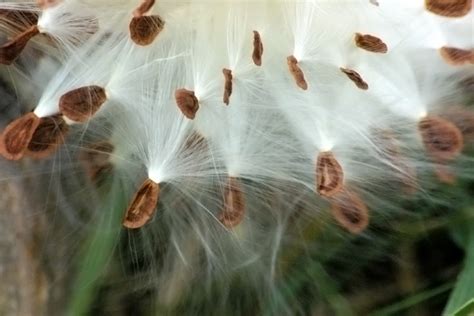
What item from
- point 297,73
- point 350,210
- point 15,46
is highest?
point 15,46

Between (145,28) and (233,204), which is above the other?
(145,28)

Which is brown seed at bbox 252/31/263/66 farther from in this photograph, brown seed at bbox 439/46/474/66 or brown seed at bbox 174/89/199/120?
brown seed at bbox 439/46/474/66

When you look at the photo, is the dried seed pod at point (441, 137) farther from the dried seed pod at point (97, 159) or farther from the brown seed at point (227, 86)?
the dried seed pod at point (97, 159)

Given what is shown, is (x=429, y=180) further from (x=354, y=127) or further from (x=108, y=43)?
(x=108, y=43)

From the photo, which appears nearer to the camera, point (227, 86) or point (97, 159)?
point (227, 86)

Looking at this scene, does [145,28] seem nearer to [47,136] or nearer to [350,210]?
[47,136]

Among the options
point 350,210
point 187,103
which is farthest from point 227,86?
point 350,210
